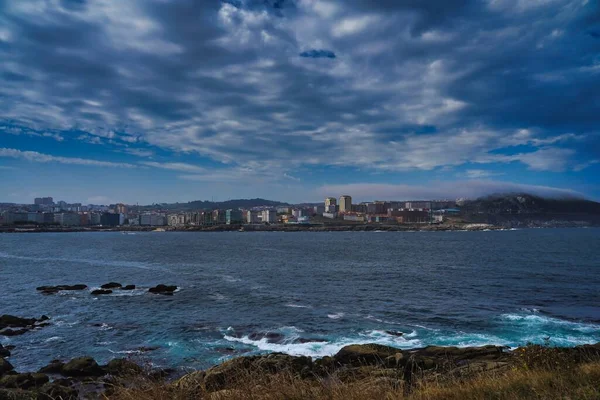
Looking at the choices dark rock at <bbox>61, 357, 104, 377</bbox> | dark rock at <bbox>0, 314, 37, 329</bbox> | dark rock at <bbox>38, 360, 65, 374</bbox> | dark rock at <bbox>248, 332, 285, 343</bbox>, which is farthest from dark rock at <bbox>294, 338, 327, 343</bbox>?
dark rock at <bbox>0, 314, 37, 329</bbox>

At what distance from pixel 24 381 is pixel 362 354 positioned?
14.9 m

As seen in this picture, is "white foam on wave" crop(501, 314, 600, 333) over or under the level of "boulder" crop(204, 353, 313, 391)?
under

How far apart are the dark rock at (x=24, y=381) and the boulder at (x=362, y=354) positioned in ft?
43.3

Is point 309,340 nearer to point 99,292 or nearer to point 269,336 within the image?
point 269,336

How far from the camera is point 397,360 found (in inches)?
661

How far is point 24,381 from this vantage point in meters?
17.1

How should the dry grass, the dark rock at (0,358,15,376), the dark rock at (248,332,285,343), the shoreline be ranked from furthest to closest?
the dark rock at (248,332,285,343), the dark rock at (0,358,15,376), the shoreline, the dry grass

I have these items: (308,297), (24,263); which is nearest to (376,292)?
(308,297)

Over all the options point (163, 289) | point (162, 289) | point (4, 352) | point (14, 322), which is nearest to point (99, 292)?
point (162, 289)

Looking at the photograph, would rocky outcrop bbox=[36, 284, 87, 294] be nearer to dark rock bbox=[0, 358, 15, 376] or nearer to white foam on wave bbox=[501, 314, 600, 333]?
dark rock bbox=[0, 358, 15, 376]

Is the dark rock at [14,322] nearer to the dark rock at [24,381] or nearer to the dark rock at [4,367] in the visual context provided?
the dark rock at [4,367]

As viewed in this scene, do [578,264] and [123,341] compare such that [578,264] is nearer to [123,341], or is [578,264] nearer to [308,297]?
[308,297]

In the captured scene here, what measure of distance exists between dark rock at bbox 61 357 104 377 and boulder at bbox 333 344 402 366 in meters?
11.5

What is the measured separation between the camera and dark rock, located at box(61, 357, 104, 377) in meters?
19.0
